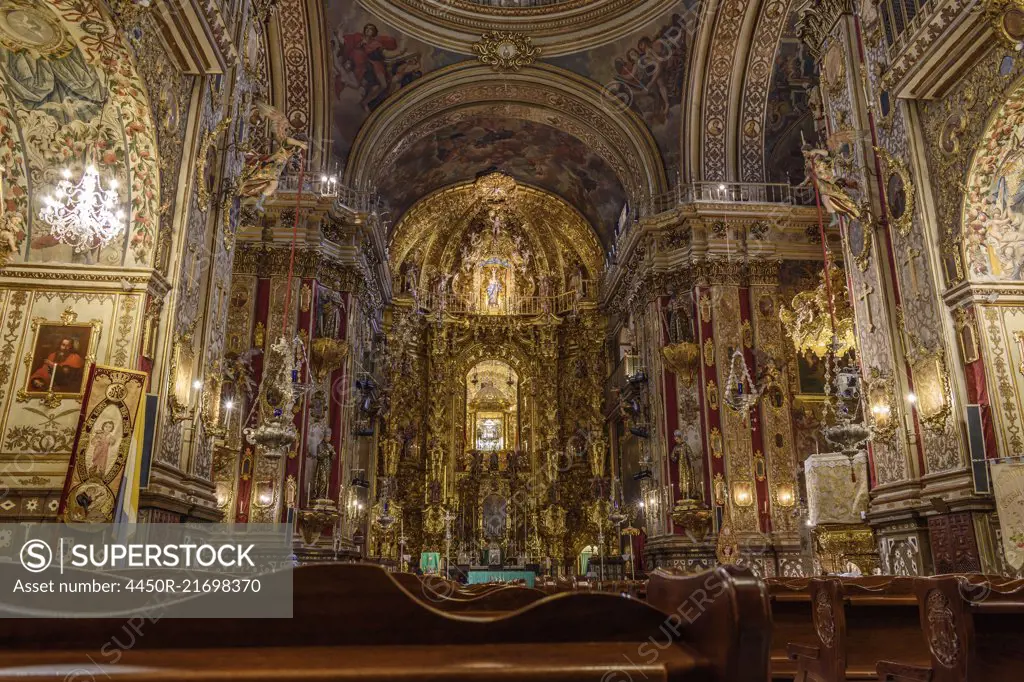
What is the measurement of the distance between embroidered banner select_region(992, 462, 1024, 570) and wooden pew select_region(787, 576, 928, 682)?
11.4ft

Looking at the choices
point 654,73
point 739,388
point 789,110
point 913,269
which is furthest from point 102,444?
point 789,110

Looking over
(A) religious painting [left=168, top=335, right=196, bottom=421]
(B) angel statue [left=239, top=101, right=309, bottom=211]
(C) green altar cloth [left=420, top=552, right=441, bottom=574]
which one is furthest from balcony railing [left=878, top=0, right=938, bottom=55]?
(C) green altar cloth [left=420, top=552, right=441, bottom=574]

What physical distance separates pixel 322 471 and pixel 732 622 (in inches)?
639

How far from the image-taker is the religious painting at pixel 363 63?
1823 centimetres

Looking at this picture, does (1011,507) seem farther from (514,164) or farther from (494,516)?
(514,164)

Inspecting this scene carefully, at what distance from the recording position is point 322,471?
661 inches

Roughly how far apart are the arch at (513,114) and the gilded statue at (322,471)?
7.02 m

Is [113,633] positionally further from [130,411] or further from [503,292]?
[503,292]

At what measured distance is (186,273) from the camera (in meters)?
8.03

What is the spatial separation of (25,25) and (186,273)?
104 inches

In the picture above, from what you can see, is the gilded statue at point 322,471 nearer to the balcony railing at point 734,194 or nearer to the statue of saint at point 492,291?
the balcony railing at point 734,194

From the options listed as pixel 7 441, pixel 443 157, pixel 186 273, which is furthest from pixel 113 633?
pixel 443 157

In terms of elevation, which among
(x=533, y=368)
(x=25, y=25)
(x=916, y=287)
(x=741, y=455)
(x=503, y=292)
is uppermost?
(x=503, y=292)

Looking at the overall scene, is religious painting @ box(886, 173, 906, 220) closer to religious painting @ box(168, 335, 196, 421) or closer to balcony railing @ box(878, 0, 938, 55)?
balcony railing @ box(878, 0, 938, 55)
